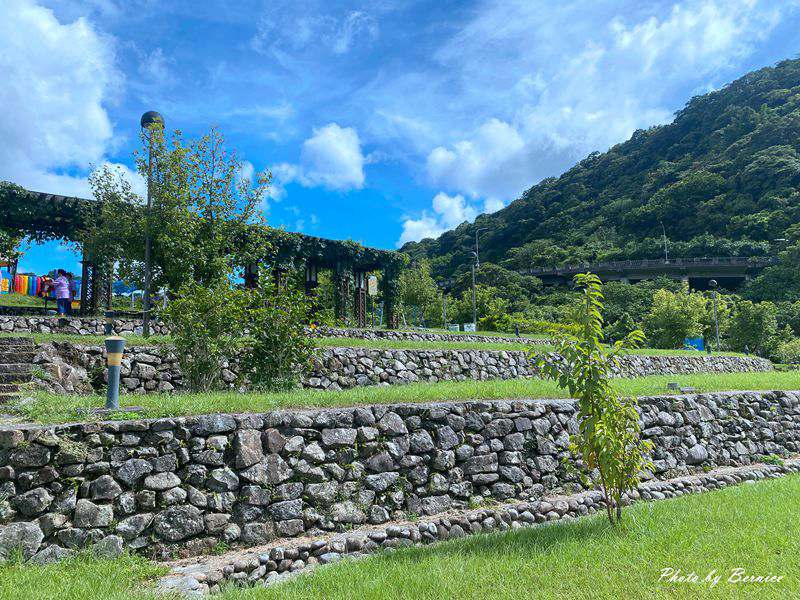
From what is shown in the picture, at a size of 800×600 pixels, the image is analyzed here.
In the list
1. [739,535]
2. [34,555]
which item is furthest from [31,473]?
[739,535]

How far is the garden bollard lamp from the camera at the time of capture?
5.86m

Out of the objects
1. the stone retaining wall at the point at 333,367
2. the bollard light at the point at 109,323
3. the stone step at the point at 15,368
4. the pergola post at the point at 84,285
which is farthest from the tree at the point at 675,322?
the stone step at the point at 15,368

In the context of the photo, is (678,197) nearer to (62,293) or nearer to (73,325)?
(62,293)

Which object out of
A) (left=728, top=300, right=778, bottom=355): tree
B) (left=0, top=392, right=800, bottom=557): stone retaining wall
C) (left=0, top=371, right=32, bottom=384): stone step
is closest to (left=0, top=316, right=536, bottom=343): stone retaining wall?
(left=0, top=371, right=32, bottom=384): stone step

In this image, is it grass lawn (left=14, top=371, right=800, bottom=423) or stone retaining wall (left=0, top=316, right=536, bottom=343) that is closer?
grass lawn (left=14, top=371, right=800, bottom=423)

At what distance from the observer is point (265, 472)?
579cm

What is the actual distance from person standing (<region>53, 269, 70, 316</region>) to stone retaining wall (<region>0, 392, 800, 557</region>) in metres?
15.3

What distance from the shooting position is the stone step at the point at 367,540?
470 cm

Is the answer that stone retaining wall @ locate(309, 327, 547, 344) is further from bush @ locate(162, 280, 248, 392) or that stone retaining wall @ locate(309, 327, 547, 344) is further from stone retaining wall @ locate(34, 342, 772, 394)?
bush @ locate(162, 280, 248, 392)

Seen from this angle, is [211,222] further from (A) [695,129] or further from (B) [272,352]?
(A) [695,129]

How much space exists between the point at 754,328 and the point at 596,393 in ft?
128

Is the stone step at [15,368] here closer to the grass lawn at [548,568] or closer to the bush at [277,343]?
the bush at [277,343]

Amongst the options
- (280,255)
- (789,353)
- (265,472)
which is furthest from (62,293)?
(789,353)

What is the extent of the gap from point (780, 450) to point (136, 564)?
40.7 feet
